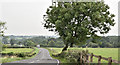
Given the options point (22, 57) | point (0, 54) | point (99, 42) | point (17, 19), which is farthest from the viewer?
point (22, 57)

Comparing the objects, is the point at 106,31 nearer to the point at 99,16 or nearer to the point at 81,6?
the point at 99,16

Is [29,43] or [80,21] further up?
[80,21]

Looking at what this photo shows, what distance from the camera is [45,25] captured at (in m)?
31.8

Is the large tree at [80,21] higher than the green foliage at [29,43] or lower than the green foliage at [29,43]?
higher

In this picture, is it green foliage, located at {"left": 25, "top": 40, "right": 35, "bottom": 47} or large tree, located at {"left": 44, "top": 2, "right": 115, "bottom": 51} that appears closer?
large tree, located at {"left": 44, "top": 2, "right": 115, "bottom": 51}

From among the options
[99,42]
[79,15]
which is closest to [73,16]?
[79,15]

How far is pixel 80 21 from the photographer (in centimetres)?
2553

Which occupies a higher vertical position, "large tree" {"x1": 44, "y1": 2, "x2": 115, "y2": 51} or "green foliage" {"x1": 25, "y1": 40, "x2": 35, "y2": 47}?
"large tree" {"x1": 44, "y1": 2, "x2": 115, "y2": 51}

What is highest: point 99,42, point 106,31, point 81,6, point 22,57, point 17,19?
A: point 81,6

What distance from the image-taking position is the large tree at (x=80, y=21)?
2436 cm

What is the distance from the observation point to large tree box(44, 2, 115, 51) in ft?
79.9

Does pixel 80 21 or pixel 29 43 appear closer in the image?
pixel 80 21

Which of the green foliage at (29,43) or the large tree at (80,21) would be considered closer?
the large tree at (80,21)

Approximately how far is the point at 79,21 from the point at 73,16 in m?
1.23
